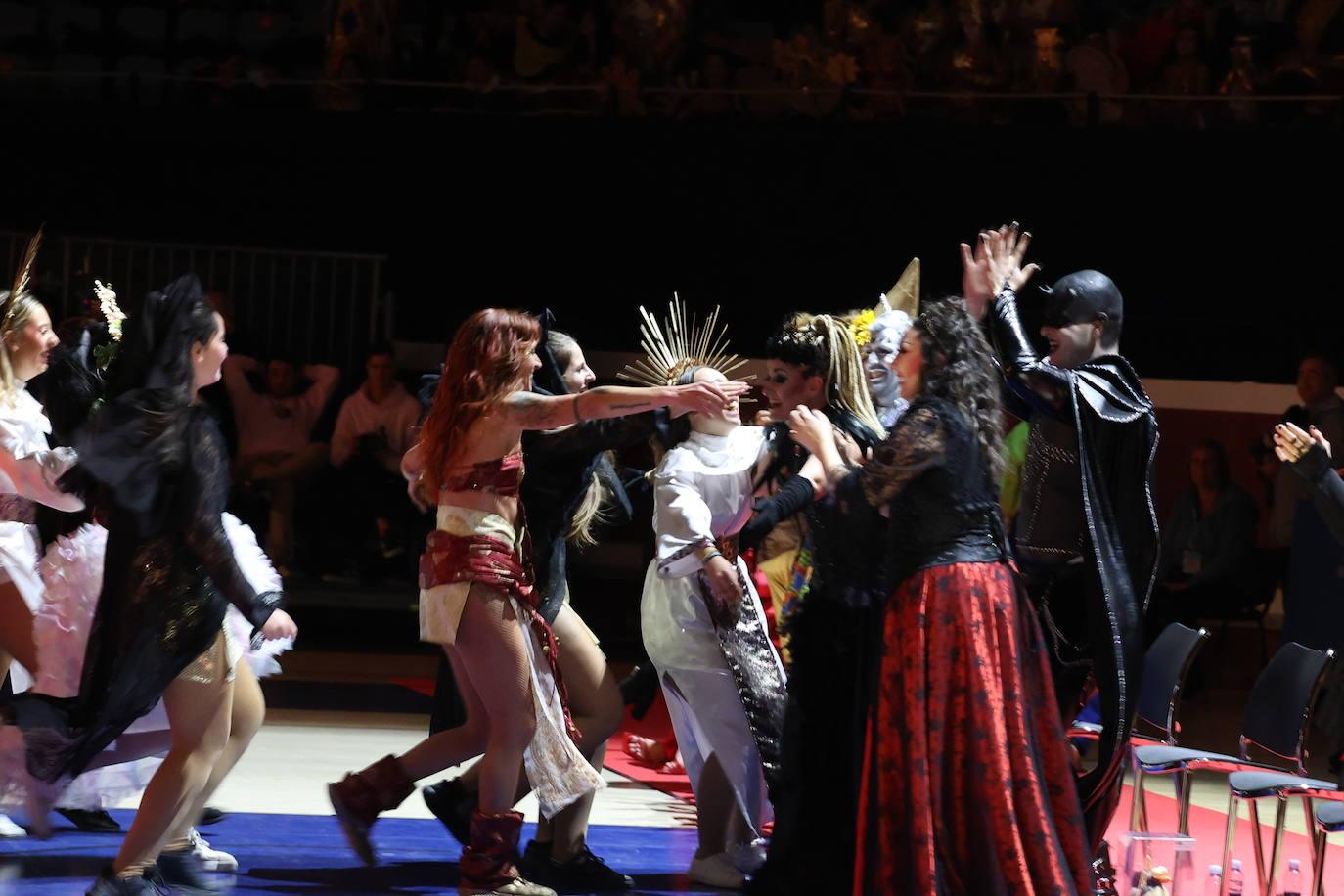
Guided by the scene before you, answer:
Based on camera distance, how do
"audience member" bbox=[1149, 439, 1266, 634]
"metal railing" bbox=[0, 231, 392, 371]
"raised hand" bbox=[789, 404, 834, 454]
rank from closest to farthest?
1. "raised hand" bbox=[789, 404, 834, 454]
2. "audience member" bbox=[1149, 439, 1266, 634]
3. "metal railing" bbox=[0, 231, 392, 371]

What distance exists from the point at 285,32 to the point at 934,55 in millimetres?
4041

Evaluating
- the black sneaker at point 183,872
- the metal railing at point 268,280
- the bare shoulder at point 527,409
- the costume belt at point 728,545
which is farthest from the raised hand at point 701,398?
the metal railing at point 268,280

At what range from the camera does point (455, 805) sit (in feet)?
15.4

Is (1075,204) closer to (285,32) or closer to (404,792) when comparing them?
(285,32)

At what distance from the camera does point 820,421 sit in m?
4.12

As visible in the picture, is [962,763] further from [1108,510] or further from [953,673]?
[1108,510]

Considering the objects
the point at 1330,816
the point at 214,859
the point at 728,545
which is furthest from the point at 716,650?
the point at 1330,816

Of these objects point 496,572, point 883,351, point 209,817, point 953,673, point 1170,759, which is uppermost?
point 883,351

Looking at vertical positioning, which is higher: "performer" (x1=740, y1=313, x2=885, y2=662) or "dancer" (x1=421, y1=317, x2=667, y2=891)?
"performer" (x1=740, y1=313, x2=885, y2=662)

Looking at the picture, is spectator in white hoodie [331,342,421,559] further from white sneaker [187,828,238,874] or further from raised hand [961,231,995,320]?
raised hand [961,231,995,320]

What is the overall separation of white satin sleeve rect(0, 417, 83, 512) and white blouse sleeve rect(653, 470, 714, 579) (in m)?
1.48

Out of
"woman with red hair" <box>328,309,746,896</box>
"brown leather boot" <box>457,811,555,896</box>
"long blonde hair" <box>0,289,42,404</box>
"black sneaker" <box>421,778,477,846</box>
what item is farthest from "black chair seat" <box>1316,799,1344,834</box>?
"long blonde hair" <box>0,289,42,404</box>

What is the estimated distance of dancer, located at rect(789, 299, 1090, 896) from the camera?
12.7 feet

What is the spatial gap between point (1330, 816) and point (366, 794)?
2.38 metres
